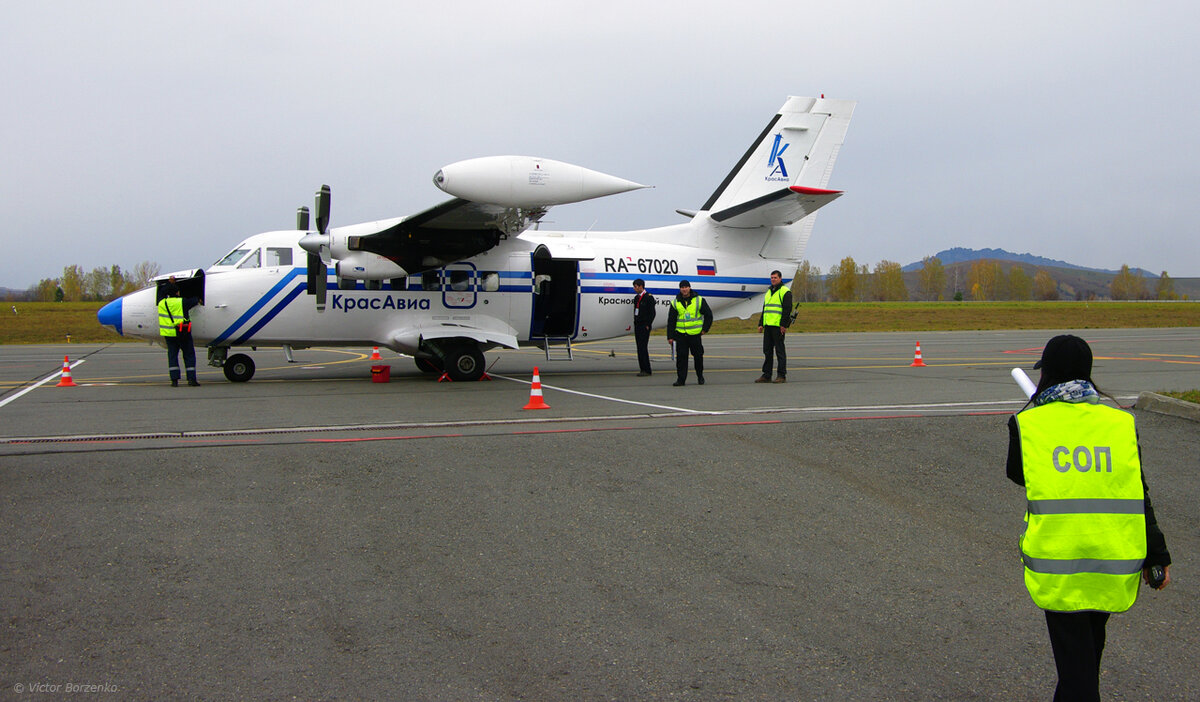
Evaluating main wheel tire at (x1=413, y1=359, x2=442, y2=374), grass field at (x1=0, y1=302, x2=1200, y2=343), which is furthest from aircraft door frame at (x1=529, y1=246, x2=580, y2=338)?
grass field at (x1=0, y1=302, x2=1200, y2=343)

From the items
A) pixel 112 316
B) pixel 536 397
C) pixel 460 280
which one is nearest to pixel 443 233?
pixel 460 280

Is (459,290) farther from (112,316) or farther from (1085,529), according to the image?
(1085,529)

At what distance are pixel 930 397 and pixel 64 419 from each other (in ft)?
37.7

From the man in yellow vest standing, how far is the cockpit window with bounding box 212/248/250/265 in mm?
14721

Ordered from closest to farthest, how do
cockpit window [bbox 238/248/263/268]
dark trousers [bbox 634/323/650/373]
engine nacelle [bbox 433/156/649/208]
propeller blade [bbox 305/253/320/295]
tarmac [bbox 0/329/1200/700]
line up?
tarmac [bbox 0/329/1200/700] → engine nacelle [bbox 433/156/649/208] → propeller blade [bbox 305/253/320/295] → cockpit window [bbox 238/248/263/268] → dark trousers [bbox 634/323/650/373]

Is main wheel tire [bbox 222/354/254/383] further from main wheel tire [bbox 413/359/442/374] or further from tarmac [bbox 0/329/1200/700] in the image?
tarmac [bbox 0/329/1200/700]

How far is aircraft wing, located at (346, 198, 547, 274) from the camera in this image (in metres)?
14.3

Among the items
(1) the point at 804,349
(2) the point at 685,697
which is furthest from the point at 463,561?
(1) the point at 804,349

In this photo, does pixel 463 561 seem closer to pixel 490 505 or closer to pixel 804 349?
pixel 490 505

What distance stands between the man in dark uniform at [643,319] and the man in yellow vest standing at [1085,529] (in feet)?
42.0

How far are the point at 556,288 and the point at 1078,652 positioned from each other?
45.6ft

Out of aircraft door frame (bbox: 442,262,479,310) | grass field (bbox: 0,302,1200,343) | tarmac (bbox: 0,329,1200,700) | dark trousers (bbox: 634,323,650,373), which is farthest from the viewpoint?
grass field (bbox: 0,302,1200,343)

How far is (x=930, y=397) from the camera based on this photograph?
1226 centimetres

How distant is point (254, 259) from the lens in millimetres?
15320
